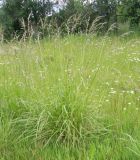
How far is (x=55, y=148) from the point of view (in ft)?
11.3

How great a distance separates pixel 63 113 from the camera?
11.8 ft

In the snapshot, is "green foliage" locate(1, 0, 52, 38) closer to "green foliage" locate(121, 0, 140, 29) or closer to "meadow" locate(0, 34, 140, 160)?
"green foliage" locate(121, 0, 140, 29)

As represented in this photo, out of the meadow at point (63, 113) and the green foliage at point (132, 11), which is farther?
the green foliage at point (132, 11)

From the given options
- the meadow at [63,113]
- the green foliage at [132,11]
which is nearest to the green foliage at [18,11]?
the green foliage at [132,11]

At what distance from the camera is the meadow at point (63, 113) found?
133 inches

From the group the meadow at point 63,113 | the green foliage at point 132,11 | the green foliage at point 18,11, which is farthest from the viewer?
the green foliage at point 18,11

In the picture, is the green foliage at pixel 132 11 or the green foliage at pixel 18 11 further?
the green foliage at pixel 18 11

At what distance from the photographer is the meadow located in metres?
3.37

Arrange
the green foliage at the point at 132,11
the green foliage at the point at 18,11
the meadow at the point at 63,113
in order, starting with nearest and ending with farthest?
1. the meadow at the point at 63,113
2. the green foliage at the point at 132,11
3. the green foliage at the point at 18,11

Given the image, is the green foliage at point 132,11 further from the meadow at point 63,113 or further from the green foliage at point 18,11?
the meadow at point 63,113

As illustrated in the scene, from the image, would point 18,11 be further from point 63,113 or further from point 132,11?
point 63,113

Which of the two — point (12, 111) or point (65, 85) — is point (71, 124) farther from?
point (12, 111)

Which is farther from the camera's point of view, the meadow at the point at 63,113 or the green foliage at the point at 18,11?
the green foliage at the point at 18,11

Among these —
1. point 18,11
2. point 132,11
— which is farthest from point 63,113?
point 18,11
